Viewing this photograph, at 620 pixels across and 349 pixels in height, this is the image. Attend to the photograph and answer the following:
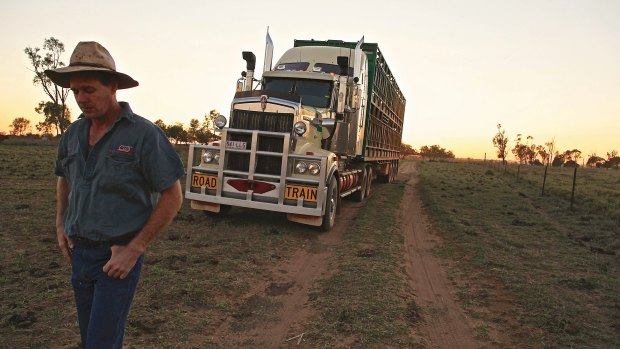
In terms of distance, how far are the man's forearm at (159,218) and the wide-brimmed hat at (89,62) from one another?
633mm

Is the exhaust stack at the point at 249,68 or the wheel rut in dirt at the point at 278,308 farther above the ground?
the exhaust stack at the point at 249,68

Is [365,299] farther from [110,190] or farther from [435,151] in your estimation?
[435,151]

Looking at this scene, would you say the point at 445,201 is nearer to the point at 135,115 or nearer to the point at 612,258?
the point at 612,258

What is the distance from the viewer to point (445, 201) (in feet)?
50.4

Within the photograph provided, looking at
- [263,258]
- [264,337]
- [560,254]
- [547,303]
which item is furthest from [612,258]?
[264,337]

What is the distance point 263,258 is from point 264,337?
2.58 m

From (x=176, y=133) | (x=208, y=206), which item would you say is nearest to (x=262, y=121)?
(x=208, y=206)

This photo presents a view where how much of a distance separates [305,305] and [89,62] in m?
3.55

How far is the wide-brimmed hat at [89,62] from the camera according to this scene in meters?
2.14

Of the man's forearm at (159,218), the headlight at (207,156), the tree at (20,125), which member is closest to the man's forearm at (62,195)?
the man's forearm at (159,218)

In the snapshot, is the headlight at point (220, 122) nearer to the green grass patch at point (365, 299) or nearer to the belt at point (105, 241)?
the green grass patch at point (365, 299)

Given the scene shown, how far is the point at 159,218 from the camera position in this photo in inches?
86.0

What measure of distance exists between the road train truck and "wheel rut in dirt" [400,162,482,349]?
6.19 ft

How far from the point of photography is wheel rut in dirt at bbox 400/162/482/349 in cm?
427
